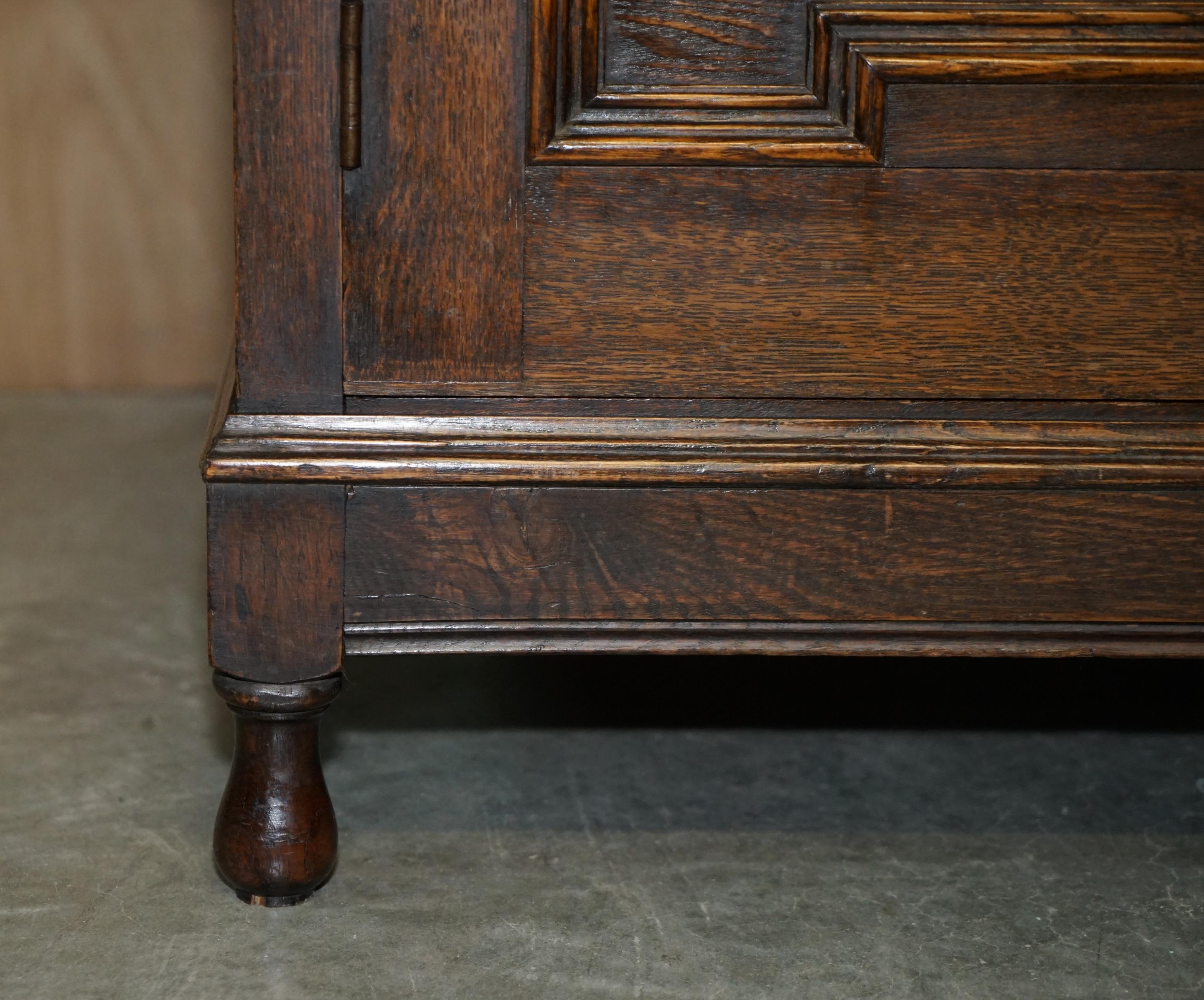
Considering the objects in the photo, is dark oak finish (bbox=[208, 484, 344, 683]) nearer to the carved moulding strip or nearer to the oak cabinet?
the oak cabinet

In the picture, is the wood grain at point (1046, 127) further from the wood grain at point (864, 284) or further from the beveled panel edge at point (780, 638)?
the beveled panel edge at point (780, 638)

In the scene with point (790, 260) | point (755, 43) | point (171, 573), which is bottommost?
point (171, 573)

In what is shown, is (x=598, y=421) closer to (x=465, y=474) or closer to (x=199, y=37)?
(x=465, y=474)

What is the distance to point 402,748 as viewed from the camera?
1.28 metres

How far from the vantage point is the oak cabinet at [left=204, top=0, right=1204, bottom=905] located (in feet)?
3.03

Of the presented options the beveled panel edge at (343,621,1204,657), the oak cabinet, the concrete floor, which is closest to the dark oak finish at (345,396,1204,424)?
the oak cabinet

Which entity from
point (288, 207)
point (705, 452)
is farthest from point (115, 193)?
point (705, 452)

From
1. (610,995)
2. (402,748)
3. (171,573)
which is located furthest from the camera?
(171,573)

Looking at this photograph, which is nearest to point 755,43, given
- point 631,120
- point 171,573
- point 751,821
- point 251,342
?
point 631,120

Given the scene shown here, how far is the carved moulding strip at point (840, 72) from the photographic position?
921mm

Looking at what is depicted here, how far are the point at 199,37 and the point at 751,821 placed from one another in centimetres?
210

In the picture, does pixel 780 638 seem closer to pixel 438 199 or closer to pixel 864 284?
pixel 864 284

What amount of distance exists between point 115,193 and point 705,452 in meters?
2.12

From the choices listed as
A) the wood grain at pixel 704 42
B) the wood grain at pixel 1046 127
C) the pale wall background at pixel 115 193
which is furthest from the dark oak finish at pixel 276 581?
the pale wall background at pixel 115 193
